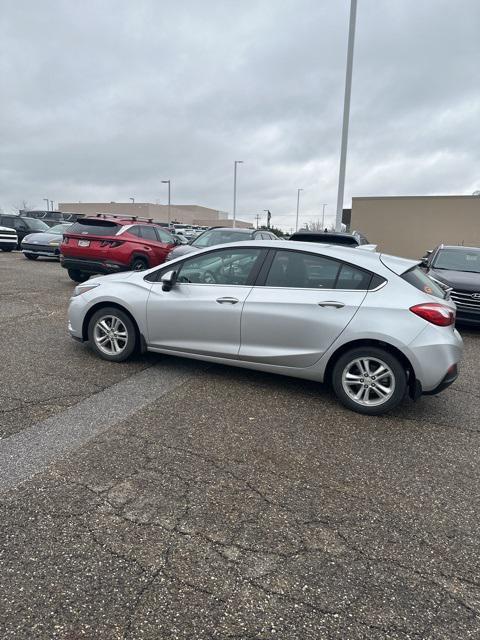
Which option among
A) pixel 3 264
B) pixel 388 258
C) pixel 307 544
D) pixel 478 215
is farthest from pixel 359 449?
pixel 478 215

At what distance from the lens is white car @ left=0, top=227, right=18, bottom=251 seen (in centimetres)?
1884

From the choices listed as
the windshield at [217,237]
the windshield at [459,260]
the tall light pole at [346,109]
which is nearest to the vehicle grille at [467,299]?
the windshield at [459,260]

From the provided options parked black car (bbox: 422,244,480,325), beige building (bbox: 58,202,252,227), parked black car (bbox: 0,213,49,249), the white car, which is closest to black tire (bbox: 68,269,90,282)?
parked black car (bbox: 422,244,480,325)

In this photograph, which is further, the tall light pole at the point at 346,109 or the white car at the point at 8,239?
the white car at the point at 8,239

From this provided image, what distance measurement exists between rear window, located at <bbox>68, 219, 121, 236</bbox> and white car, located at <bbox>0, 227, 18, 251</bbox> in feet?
35.7

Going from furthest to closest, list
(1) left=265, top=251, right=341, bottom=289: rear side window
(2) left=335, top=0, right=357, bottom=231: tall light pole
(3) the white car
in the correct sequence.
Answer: (3) the white car
(2) left=335, top=0, right=357, bottom=231: tall light pole
(1) left=265, top=251, right=341, bottom=289: rear side window

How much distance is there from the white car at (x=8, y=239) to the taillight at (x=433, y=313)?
771 inches

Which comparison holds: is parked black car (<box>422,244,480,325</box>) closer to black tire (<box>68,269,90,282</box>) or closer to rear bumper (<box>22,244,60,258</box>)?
black tire (<box>68,269,90,282</box>)

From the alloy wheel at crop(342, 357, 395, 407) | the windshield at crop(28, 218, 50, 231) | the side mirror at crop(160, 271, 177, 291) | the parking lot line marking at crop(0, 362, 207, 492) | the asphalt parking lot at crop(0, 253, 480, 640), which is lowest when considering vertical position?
the asphalt parking lot at crop(0, 253, 480, 640)

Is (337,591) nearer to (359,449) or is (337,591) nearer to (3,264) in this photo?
(359,449)

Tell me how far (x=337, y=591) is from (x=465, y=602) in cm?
61

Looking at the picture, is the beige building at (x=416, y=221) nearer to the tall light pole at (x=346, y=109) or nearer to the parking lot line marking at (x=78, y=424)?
the tall light pole at (x=346, y=109)

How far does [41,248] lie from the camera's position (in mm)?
15711

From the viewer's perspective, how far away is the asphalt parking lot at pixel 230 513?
1930 mm
